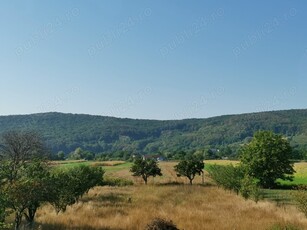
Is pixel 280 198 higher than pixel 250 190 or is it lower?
lower

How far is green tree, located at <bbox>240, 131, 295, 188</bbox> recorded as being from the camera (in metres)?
75.1

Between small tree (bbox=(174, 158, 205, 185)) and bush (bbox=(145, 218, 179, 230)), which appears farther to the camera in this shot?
small tree (bbox=(174, 158, 205, 185))

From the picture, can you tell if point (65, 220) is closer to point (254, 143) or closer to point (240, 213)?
point (240, 213)

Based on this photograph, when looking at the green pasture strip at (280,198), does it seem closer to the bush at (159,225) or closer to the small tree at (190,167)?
the small tree at (190,167)

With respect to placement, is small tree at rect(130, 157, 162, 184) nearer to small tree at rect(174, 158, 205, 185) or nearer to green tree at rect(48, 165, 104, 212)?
small tree at rect(174, 158, 205, 185)

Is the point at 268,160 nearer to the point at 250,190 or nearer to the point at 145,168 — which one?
the point at 145,168

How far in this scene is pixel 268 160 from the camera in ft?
248

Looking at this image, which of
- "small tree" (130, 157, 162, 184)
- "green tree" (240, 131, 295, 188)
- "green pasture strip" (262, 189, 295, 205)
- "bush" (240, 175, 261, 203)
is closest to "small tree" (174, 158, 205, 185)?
"small tree" (130, 157, 162, 184)

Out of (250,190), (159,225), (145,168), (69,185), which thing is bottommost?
(145,168)

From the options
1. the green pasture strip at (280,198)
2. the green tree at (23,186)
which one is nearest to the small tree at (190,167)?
the green pasture strip at (280,198)

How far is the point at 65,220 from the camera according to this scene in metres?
28.8

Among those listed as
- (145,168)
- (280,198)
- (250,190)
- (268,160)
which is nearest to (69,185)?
(250,190)

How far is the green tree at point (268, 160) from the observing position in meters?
75.1

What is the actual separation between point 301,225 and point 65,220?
17143 mm
